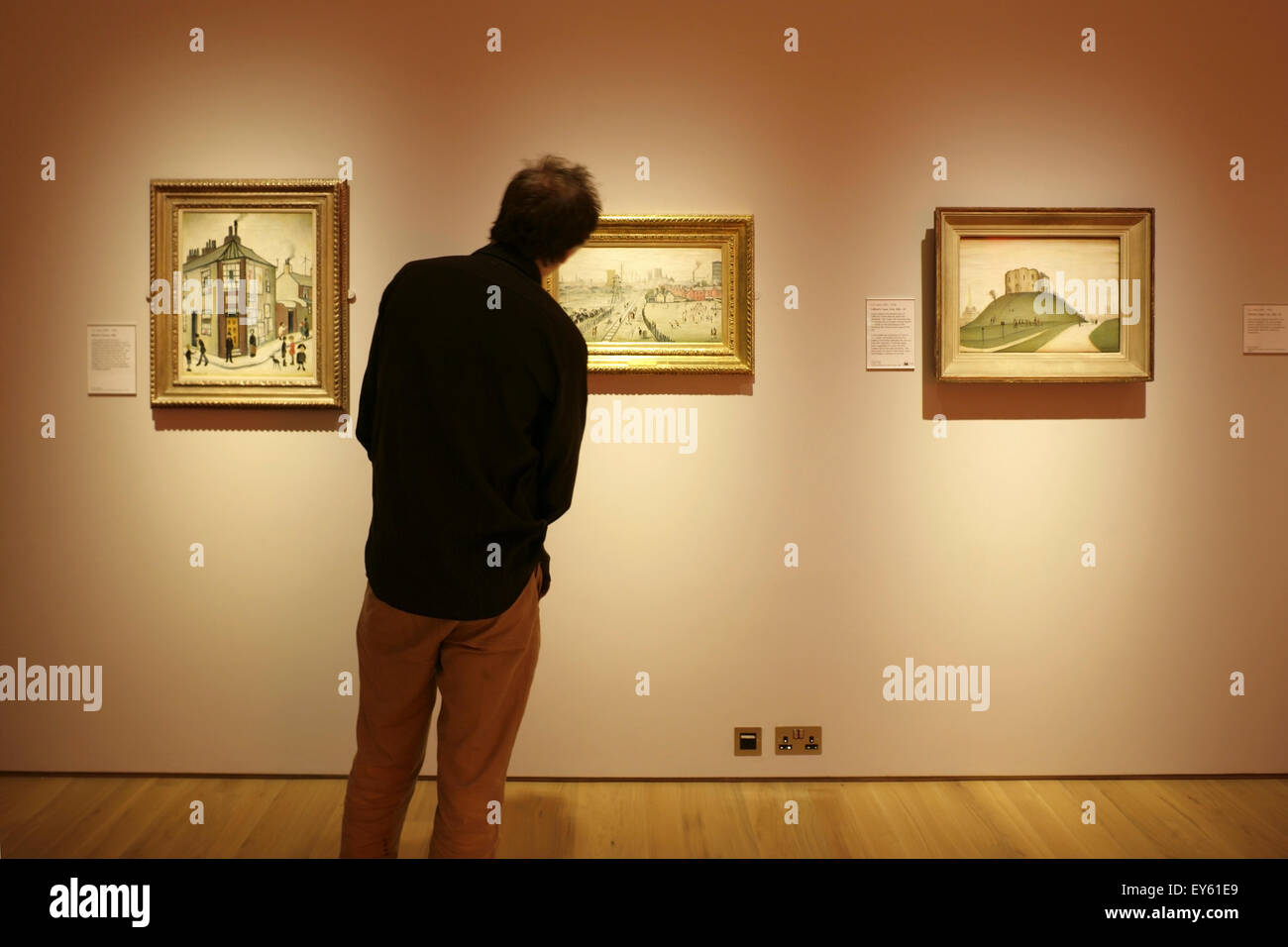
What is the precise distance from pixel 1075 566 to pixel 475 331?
2.12 metres

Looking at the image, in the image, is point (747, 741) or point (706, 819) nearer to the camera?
point (706, 819)

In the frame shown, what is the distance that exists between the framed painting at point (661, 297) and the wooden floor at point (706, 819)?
4.41 ft

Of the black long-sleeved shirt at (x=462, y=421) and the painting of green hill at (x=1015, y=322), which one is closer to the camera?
the black long-sleeved shirt at (x=462, y=421)

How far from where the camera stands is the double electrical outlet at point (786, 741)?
2.57m

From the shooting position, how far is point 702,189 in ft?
8.19

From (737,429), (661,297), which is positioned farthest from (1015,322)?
(661,297)

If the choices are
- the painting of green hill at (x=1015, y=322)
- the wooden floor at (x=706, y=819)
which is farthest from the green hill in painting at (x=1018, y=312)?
the wooden floor at (x=706, y=819)

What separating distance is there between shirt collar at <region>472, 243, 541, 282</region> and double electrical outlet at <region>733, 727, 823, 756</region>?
5.44 feet

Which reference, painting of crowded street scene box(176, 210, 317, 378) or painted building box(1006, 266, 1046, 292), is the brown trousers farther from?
painted building box(1006, 266, 1046, 292)

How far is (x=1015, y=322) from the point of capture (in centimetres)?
248

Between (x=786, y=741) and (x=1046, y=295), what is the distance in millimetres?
1631

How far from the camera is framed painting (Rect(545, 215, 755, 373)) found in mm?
2477

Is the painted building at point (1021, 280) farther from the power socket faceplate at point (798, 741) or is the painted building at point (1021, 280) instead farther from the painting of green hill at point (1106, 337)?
the power socket faceplate at point (798, 741)

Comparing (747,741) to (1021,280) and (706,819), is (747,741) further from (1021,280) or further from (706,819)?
(1021,280)
